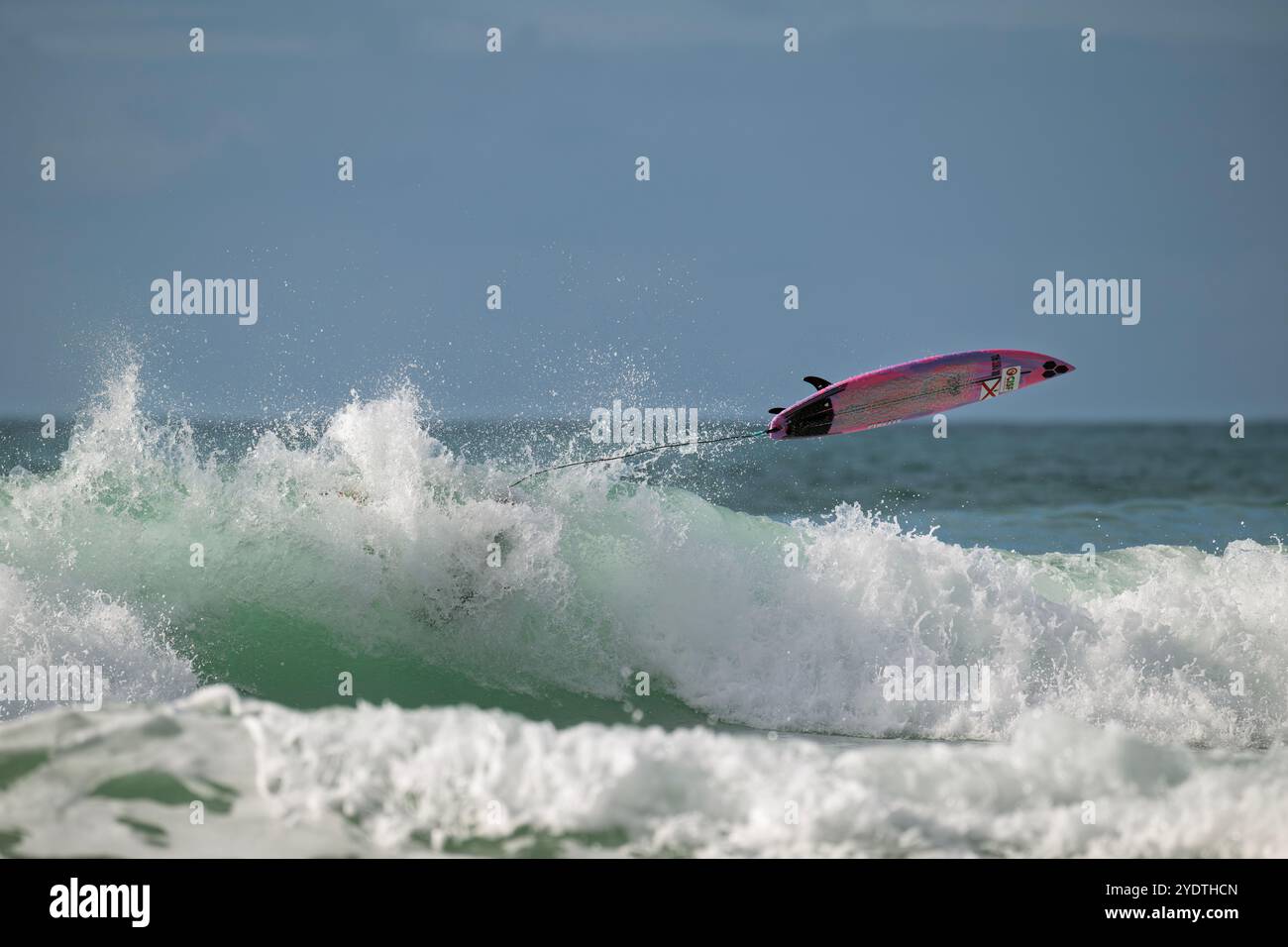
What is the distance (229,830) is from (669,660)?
17.4 ft

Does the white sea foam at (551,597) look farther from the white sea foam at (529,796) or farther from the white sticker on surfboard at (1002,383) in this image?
the white sea foam at (529,796)

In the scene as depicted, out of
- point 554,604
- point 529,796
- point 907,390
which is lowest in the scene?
point 529,796

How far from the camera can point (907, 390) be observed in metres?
9.62

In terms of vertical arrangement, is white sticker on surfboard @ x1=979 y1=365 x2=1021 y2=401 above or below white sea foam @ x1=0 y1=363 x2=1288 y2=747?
above

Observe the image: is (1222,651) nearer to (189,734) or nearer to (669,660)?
(669,660)

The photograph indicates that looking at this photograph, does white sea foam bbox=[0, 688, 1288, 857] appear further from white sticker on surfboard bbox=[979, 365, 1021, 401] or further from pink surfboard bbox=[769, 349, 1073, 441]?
white sticker on surfboard bbox=[979, 365, 1021, 401]

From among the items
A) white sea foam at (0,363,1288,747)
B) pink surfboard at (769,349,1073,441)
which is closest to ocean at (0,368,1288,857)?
white sea foam at (0,363,1288,747)

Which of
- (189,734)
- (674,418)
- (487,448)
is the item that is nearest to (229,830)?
(189,734)

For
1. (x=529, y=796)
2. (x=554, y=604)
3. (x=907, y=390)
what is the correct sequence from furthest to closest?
(x=554, y=604) < (x=907, y=390) < (x=529, y=796)

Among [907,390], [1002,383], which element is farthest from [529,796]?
[1002,383]

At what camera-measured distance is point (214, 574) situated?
9805mm

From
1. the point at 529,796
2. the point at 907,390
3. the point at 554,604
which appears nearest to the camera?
the point at 529,796

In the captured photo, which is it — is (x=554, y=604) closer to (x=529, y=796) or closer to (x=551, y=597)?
(x=551, y=597)

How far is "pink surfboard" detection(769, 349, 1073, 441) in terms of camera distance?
9.39m
